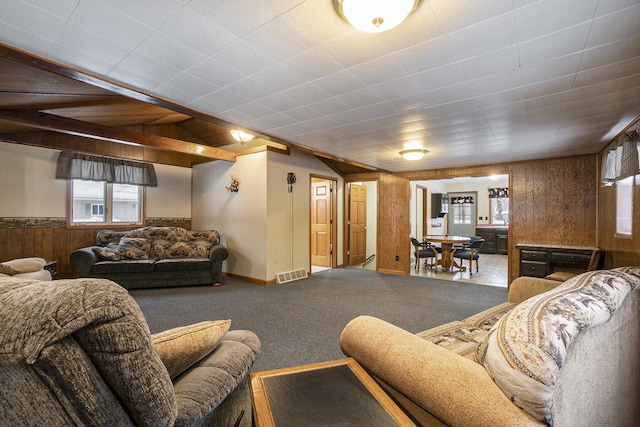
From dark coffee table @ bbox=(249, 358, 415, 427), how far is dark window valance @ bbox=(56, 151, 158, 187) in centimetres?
574

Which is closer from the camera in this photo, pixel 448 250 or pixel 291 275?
pixel 291 275

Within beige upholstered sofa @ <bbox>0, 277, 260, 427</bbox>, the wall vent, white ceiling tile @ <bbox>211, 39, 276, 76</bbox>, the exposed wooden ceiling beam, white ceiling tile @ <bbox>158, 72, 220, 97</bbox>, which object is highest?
the exposed wooden ceiling beam

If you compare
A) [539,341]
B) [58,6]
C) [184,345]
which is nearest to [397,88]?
[539,341]

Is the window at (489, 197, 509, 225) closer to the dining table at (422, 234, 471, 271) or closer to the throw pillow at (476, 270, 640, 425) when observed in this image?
the dining table at (422, 234, 471, 271)

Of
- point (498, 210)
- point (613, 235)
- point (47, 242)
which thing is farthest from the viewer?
point (498, 210)

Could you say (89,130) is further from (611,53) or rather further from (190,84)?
(611,53)

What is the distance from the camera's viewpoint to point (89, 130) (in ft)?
12.4

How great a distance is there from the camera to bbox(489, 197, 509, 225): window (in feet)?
32.3

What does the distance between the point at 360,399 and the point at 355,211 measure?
6.23 m

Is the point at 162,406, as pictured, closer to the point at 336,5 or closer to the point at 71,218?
the point at 336,5

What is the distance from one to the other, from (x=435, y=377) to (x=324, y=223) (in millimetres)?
5799

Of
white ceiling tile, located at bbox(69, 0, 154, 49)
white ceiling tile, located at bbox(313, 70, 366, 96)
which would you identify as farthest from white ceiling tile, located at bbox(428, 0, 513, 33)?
white ceiling tile, located at bbox(69, 0, 154, 49)

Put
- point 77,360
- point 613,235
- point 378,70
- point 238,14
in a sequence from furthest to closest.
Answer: point 613,235 < point 378,70 < point 238,14 < point 77,360

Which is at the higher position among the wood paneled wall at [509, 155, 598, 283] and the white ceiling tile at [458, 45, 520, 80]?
the white ceiling tile at [458, 45, 520, 80]
